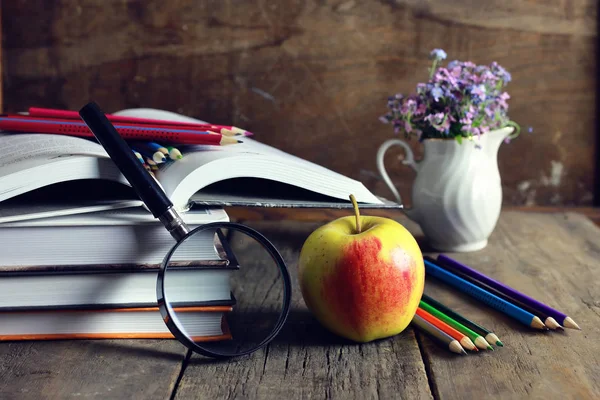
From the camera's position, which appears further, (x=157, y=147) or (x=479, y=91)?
(x=479, y=91)

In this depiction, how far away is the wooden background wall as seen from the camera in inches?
56.1

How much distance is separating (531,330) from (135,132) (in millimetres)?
520

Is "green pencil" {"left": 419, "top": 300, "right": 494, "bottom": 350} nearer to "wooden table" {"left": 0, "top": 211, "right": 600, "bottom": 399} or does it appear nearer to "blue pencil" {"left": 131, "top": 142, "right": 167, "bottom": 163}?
"wooden table" {"left": 0, "top": 211, "right": 600, "bottom": 399}

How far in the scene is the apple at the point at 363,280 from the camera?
66 cm

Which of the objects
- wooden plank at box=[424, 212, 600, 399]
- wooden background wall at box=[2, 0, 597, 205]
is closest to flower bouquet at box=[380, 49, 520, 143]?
wooden plank at box=[424, 212, 600, 399]

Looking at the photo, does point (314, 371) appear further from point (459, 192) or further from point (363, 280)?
point (459, 192)

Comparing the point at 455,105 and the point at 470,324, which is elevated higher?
the point at 455,105

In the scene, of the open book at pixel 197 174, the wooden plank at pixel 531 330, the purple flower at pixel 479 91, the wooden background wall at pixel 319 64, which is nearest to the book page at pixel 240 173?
the open book at pixel 197 174

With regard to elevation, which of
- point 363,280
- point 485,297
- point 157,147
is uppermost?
point 157,147

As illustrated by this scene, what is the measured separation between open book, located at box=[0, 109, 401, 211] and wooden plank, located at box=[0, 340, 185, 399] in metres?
0.16

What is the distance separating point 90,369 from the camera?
2.06 ft

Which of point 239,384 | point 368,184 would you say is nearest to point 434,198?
point 368,184

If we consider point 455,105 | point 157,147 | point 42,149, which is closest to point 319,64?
point 455,105

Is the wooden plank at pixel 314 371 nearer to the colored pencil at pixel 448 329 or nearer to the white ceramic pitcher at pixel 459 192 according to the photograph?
the colored pencil at pixel 448 329
